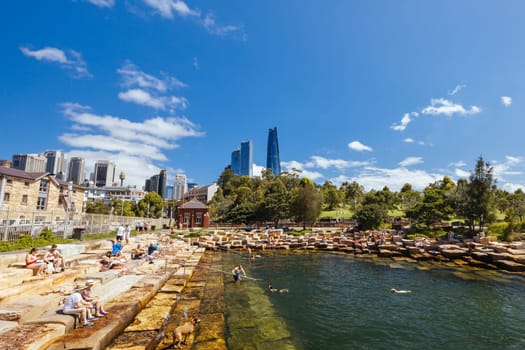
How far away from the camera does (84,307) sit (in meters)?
6.68

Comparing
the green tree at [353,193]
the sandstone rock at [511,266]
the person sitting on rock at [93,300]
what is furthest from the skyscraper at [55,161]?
the sandstone rock at [511,266]

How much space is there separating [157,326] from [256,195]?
61.7 metres

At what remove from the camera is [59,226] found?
19.9 m

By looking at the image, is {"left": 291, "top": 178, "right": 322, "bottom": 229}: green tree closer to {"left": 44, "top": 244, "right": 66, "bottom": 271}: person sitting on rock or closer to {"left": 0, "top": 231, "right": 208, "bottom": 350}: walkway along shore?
{"left": 0, "top": 231, "right": 208, "bottom": 350}: walkway along shore

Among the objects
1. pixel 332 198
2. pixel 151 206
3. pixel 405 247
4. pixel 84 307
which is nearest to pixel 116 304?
pixel 84 307

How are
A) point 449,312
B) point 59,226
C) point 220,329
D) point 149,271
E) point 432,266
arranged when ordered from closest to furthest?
point 220,329 < point 449,312 < point 149,271 < point 59,226 < point 432,266

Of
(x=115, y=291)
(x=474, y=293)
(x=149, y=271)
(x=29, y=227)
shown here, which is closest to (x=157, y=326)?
(x=115, y=291)

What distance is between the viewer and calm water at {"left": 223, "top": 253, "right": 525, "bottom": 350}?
8797 millimetres

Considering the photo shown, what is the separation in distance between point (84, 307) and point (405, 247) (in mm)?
29137

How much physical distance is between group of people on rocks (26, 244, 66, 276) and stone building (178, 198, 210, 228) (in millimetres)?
35793

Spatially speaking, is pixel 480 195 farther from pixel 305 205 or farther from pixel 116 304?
pixel 116 304

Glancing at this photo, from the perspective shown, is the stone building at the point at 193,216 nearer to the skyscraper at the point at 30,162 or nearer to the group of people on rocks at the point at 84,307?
the group of people on rocks at the point at 84,307

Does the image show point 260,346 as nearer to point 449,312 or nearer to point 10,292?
point 10,292

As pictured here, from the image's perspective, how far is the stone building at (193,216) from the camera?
46.9 meters
